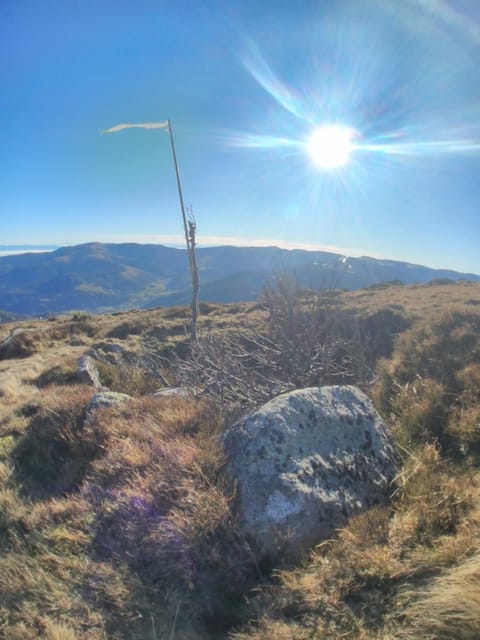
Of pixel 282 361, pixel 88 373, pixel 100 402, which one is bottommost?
pixel 88 373

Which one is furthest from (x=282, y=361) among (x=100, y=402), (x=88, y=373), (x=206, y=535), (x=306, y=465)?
(x=88, y=373)

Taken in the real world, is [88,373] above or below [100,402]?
below

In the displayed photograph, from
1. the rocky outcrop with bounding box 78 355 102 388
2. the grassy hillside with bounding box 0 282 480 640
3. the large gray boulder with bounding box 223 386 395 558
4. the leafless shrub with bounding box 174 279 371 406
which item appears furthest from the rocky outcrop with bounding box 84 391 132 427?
the rocky outcrop with bounding box 78 355 102 388

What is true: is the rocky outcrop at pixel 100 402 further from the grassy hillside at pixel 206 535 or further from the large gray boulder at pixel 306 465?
the large gray boulder at pixel 306 465

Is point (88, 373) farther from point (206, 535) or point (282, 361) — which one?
point (206, 535)

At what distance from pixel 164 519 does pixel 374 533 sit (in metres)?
1.98

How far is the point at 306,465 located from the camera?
368 cm

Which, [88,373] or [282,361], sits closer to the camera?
[282,361]

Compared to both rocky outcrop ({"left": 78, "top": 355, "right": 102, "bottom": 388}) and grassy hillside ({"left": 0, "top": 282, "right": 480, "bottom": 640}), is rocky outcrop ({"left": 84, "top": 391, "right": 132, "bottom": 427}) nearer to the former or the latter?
grassy hillside ({"left": 0, "top": 282, "right": 480, "bottom": 640})

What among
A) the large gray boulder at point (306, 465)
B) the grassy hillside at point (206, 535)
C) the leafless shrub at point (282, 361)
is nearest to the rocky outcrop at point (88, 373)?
the grassy hillside at point (206, 535)

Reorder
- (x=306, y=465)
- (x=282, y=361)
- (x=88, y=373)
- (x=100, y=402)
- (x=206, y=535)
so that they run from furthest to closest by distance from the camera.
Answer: (x=88, y=373)
(x=282, y=361)
(x=100, y=402)
(x=306, y=465)
(x=206, y=535)

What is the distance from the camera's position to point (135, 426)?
5.17 m

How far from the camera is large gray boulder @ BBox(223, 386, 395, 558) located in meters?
3.27

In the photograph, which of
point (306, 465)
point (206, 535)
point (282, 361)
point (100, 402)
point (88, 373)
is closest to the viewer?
point (206, 535)
